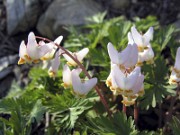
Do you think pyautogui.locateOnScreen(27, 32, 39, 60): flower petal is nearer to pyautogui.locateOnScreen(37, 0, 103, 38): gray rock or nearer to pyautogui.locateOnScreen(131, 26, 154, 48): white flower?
pyautogui.locateOnScreen(131, 26, 154, 48): white flower

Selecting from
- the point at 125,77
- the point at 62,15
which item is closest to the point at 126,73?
the point at 125,77

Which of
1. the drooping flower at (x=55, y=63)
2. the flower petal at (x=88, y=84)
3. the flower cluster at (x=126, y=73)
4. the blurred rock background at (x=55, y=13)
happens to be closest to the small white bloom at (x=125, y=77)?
the flower cluster at (x=126, y=73)

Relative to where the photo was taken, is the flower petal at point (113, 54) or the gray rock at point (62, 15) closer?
the flower petal at point (113, 54)

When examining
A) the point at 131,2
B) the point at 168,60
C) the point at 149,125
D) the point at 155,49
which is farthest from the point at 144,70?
the point at 131,2

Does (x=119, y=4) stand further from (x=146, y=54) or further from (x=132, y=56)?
(x=132, y=56)

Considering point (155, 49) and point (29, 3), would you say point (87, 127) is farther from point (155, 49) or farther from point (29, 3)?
point (29, 3)

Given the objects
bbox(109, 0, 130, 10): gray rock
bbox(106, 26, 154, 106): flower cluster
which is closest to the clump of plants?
bbox(106, 26, 154, 106): flower cluster

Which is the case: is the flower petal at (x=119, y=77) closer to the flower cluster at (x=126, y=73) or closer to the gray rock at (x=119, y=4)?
the flower cluster at (x=126, y=73)
